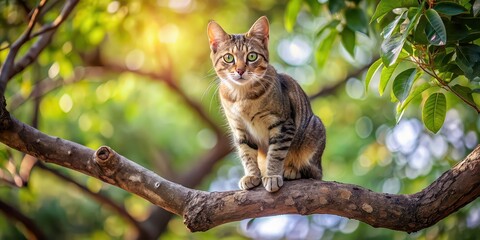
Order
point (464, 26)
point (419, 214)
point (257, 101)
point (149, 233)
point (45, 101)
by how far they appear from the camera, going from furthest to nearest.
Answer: point (149, 233), point (45, 101), point (257, 101), point (419, 214), point (464, 26)

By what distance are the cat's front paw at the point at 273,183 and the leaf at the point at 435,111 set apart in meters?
0.91

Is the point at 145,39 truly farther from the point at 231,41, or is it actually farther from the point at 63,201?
the point at 231,41

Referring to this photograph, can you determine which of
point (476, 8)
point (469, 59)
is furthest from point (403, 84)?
point (476, 8)

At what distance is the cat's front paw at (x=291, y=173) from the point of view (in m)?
3.87

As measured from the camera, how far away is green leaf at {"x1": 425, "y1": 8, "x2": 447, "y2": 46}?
2.45 metres

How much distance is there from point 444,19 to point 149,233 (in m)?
4.87

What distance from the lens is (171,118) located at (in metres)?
8.76

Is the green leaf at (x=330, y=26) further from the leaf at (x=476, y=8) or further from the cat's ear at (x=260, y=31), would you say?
the leaf at (x=476, y=8)

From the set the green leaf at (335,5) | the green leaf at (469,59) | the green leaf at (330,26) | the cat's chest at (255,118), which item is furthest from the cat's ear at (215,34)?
the green leaf at (469,59)

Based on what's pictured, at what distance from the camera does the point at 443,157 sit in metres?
6.01

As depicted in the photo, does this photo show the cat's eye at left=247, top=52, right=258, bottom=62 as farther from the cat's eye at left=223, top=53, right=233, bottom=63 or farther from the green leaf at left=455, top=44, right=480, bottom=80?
the green leaf at left=455, top=44, right=480, bottom=80

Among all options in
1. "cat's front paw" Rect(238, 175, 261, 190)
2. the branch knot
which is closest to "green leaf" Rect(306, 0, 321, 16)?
"cat's front paw" Rect(238, 175, 261, 190)

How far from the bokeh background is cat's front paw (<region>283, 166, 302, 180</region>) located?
172 centimetres

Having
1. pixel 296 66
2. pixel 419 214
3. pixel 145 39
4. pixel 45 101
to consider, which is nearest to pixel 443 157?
pixel 296 66
